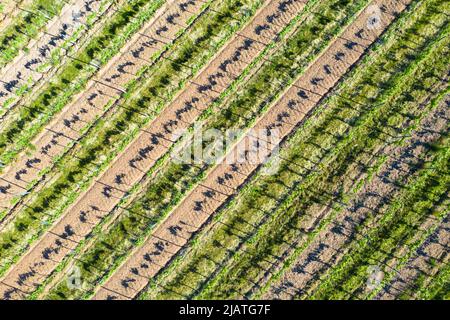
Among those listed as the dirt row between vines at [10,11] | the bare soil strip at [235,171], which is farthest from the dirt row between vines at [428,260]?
the dirt row between vines at [10,11]

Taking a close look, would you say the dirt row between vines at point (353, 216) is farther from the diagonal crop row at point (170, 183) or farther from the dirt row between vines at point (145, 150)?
the dirt row between vines at point (145, 150)

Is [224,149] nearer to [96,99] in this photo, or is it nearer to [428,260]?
[96,99]

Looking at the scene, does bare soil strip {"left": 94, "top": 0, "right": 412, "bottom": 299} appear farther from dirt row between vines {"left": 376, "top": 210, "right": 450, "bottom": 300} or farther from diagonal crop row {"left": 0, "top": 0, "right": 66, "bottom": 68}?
diagonal crop row {"left": 0, "top": 0, "right": 66, "bottom": 68}

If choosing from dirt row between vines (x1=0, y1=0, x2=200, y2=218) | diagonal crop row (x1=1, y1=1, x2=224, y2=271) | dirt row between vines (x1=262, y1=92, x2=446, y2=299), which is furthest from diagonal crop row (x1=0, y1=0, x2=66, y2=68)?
dirt row between vines (x1=262, y1=92, x2=446, y2=299)

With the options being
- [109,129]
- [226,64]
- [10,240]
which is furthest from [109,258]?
[226,64]

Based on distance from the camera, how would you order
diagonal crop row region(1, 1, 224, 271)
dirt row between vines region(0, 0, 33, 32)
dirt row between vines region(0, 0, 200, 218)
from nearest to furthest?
dirt row between vines region(0, 0, 33, 32) < dirt row between vines region(0, 0, 200, 218) < diagonal crop row region(1, 1, 224, 271)
